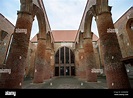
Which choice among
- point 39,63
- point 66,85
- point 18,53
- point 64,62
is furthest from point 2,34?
point 64,62

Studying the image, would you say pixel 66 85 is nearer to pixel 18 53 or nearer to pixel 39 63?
pixel 39 63

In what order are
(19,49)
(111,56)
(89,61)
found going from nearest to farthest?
(111,56) < (19,49) < (89,61)

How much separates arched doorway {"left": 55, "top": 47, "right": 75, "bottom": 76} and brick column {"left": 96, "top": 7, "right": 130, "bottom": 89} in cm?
1835

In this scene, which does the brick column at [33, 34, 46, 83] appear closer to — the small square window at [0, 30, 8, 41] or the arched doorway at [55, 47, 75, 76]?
the small square window at [0, 30, 8, 41]

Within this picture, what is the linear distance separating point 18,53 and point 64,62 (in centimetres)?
1911

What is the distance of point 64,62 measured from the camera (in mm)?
24312

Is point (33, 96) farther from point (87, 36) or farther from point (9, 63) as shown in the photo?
point (87, 36)

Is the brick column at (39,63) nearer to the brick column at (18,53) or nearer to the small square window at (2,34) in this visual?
the brick column at (18,53)

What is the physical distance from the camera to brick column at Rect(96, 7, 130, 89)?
5.13m

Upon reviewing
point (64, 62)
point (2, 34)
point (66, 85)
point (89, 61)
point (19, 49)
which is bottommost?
point (66, 85)

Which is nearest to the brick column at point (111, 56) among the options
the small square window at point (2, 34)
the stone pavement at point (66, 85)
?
the stone pavement at point (66, 85)

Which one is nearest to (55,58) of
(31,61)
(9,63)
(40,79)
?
(31,61)

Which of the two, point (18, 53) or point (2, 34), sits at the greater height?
point (2, 34)

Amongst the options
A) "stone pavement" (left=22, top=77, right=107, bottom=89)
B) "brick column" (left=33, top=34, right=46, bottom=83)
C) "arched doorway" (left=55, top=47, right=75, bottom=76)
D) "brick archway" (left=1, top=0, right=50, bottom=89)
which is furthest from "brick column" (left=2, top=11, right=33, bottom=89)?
"arched doorway" (left=55, top=47, right=75, bottom=76)
